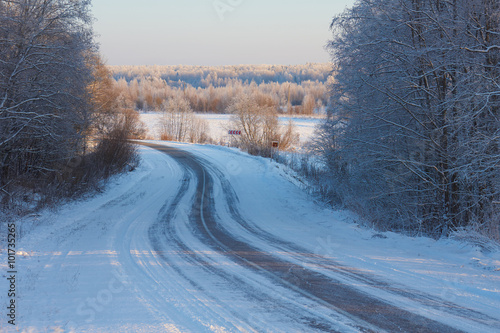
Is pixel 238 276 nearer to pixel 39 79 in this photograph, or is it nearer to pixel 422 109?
pixel 422 109

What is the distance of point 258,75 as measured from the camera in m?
196

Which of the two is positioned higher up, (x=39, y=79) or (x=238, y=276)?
(x=39, y=79)

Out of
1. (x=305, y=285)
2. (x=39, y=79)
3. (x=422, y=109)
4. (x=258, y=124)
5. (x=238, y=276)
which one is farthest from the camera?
(x=258, y=124)

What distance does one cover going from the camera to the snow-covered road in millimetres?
4418

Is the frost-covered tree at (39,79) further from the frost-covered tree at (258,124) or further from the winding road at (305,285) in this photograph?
the frost-covered tree at (258,124)

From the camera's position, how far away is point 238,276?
611cm

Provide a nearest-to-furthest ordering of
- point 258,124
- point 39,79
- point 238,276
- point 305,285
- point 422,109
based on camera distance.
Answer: point 305,285, point 238,276, point 422,109, point 39,79, point 258,124

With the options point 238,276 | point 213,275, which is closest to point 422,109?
point 238,276

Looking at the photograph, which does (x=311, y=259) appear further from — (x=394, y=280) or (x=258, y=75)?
(x=258, y=75)

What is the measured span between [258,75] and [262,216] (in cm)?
19124

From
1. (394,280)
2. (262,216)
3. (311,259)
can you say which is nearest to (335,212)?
(262,216)

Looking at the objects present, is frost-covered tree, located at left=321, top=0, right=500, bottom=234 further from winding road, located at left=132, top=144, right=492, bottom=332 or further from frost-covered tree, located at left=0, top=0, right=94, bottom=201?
frost-covered tree, located at left=0, top=0, right=94, bottom=201

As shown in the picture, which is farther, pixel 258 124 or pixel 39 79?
pixel 258 124

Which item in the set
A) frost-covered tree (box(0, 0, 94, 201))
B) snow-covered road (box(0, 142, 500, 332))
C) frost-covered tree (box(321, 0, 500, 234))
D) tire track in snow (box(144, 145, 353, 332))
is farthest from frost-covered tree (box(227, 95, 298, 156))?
tire track in snow (box(144, 145, 353, 332))
